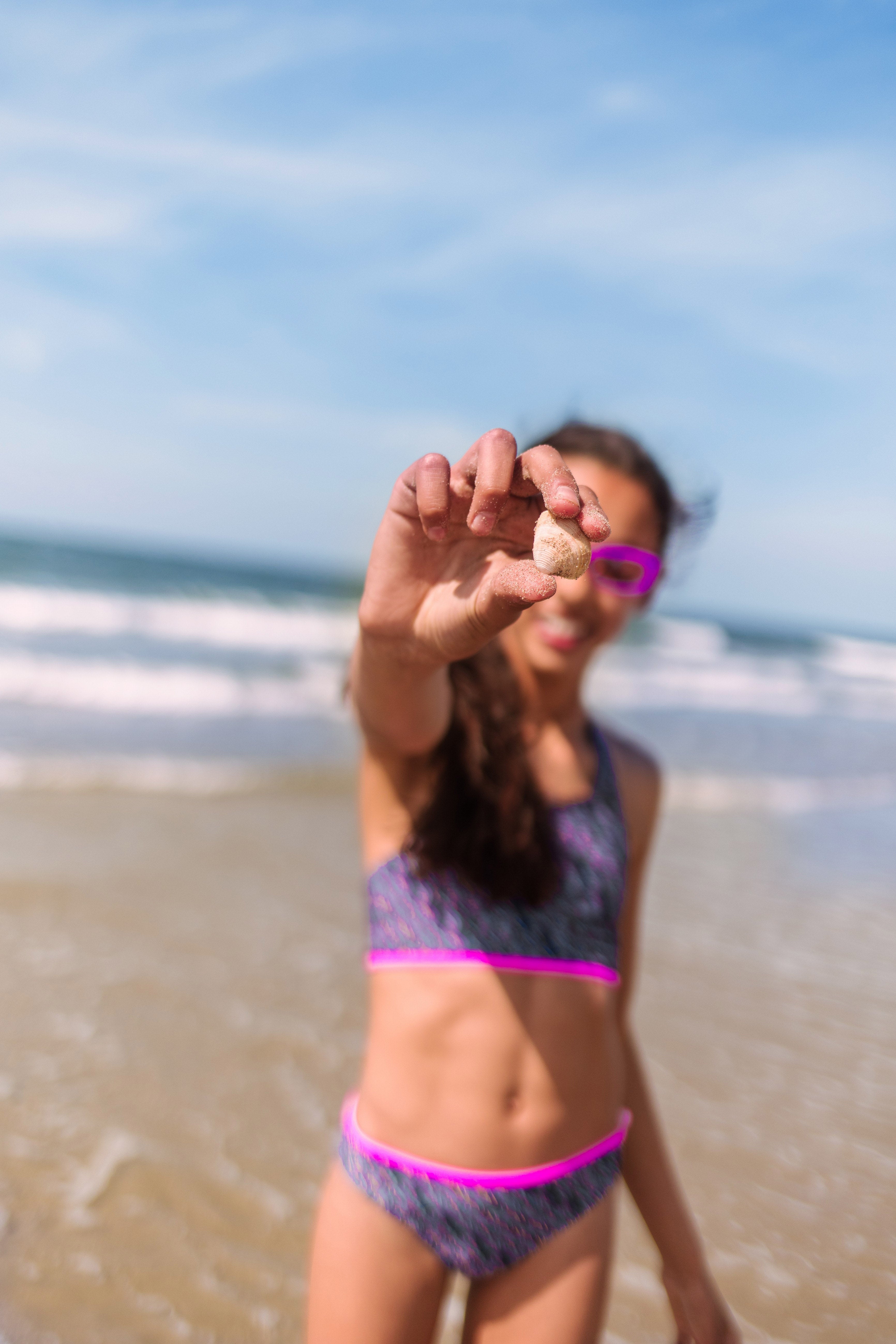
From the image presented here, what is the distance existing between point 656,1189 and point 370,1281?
69 centimetres

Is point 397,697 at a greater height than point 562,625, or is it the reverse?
point 562,625

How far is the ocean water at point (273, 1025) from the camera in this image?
129 inches

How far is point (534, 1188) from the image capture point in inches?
74.3

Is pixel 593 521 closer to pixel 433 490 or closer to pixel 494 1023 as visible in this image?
pixel 433 490

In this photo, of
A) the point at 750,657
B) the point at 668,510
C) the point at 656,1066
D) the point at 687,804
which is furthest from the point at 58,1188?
the point at 750,657

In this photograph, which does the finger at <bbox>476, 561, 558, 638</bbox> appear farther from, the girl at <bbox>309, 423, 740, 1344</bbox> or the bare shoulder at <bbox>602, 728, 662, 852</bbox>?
the bare shoulder at <bbox>602, 728, 662, 852</bbox>

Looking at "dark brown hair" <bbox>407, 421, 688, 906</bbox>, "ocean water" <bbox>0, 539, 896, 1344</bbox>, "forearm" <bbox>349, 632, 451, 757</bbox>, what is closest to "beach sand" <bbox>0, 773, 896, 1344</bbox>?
"ocean water" <bbox>0, 539, 896, 1344</bbox>

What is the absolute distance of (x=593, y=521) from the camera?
123cm

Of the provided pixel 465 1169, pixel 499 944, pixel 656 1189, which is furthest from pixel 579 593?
pixel 656 1189

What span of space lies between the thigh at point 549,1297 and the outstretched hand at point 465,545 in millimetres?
1141

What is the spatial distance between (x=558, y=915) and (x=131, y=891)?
4.74 metres

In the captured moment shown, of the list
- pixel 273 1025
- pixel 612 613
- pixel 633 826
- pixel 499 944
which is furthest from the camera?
pixel 273 1025

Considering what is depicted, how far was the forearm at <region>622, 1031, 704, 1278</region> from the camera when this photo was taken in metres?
2.18

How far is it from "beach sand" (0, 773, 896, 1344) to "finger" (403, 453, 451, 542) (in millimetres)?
2660
